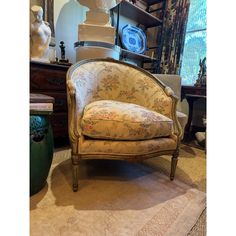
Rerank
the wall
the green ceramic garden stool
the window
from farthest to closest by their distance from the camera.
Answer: the window, the wall, the green ceramic garden stool

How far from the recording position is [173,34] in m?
2.68

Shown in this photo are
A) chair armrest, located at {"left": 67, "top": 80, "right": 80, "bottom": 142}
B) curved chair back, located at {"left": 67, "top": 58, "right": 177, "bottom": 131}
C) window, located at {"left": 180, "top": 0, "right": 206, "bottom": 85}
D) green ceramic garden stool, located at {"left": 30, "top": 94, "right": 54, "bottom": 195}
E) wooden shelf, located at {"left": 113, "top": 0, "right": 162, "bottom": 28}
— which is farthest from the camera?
window, located at {"left": 180, "top": 0, "right": 206, "bottom": 85}

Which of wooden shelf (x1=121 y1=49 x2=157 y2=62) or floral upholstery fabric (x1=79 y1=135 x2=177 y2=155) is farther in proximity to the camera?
wooden shelf (x1=121 y1=49 x2=157 y2=62)

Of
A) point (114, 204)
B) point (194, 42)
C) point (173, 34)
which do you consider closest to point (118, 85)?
point (114, 204)

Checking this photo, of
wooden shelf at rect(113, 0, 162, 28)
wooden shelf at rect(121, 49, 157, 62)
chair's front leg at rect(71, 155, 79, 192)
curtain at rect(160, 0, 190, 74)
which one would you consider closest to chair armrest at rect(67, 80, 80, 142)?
chair's front leg at rect(71, 155, 79, 192)

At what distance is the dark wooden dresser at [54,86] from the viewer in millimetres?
1569

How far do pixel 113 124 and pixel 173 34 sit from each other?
6.87ft

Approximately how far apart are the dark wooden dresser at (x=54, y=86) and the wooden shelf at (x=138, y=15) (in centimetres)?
129

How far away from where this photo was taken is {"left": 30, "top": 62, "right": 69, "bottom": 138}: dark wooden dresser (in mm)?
1569

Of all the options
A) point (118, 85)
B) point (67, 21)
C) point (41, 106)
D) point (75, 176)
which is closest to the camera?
point (41, 106)

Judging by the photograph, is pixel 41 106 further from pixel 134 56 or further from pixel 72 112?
pixel 134 56

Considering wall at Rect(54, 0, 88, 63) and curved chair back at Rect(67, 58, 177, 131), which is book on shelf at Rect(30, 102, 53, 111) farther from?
wall at Rect(54, 0, 88, 63)
